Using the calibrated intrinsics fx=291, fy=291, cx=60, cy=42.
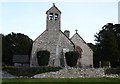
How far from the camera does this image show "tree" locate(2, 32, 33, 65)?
249 feet

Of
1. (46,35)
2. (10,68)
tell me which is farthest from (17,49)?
(10,68)

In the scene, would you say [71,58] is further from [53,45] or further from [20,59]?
[20,59]

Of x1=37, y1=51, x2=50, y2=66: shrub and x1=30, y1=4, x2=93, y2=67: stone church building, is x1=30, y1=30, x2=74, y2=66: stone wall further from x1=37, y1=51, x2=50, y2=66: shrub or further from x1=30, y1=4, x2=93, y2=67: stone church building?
x1=37, y1=51, x2=50, y2=66: shrub

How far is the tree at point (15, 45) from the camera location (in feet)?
249

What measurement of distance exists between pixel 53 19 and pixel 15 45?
118ft

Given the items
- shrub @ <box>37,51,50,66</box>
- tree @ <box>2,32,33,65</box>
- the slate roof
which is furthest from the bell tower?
tree @ <box>2,32,33,65</box>

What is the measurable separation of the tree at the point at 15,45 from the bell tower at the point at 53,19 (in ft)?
89.4

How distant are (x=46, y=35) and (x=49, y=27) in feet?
4.67

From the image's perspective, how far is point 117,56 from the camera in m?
55.1

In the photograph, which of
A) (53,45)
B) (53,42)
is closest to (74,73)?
(53,45)

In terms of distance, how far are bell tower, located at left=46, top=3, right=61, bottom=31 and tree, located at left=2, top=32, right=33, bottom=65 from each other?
2726 centimetres

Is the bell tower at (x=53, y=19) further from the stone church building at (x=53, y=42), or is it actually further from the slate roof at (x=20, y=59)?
the slate roof at (x=20, y=59)

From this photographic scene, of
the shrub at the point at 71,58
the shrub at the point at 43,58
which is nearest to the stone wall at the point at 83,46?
the shrub at the point at 71,58

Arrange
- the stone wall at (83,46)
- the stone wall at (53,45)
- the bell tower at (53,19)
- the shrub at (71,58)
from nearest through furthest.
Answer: the shrub at (71,58)
the stone wall at (53,45)
the bell tower at (53,19)
the stone wall at (83,46)
